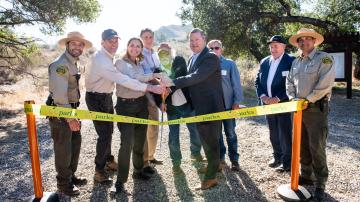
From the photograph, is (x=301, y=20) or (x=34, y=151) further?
(x=301, y=20)

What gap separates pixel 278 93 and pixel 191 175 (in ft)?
6.52

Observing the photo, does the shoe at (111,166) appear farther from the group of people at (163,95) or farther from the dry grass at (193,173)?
the group of people at (163,95)

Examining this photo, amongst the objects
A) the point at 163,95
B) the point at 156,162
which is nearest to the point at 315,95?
the point at 163,95

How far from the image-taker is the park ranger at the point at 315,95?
486 cm

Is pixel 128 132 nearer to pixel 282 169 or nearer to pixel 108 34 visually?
pixel 108 34

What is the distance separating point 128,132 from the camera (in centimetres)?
521

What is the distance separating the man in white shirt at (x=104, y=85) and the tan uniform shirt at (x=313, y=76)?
1.95m

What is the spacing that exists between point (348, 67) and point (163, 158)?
434 inches

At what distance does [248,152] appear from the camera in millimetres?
7461

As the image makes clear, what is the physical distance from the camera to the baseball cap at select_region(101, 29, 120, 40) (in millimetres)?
5348

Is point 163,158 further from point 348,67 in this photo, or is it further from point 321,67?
point 348,67

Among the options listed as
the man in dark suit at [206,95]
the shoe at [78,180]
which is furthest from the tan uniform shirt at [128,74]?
the shoe at [78,180]

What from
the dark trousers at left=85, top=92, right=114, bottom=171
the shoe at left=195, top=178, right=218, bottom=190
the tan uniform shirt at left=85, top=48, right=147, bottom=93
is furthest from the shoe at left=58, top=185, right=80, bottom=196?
the shoe at left=195, top=178, right=218, bottom=190

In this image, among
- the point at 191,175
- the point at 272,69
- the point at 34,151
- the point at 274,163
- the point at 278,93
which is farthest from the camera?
the point at 274,163
